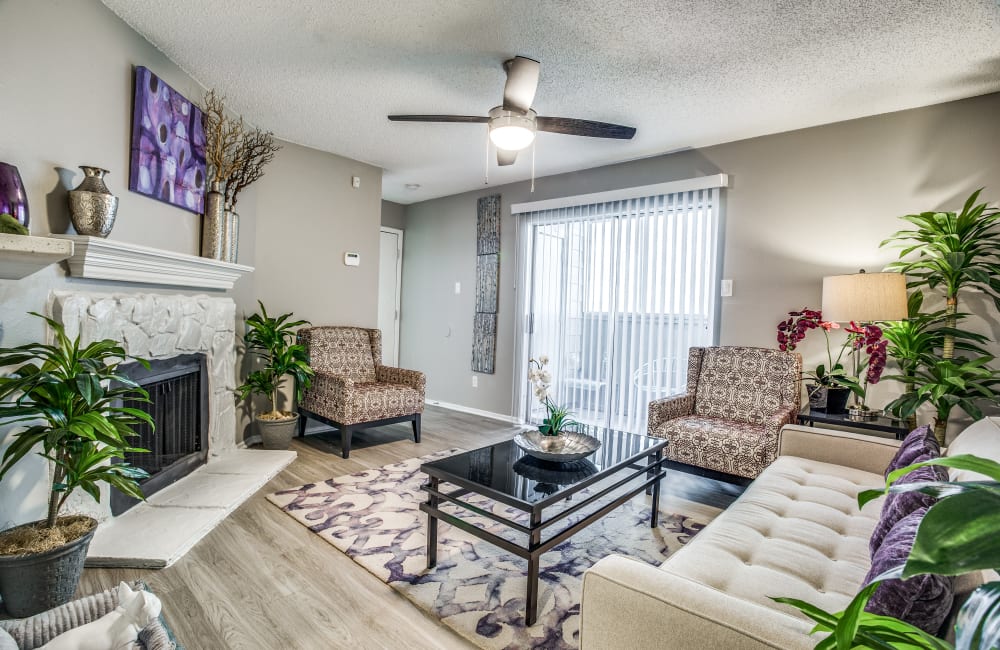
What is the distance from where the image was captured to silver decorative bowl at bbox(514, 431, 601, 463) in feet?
6.95

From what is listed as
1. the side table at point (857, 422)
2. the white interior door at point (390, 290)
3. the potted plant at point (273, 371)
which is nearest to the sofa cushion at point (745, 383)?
the side table at point (857, 422)

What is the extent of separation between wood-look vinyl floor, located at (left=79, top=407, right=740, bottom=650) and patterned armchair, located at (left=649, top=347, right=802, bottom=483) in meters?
1.73

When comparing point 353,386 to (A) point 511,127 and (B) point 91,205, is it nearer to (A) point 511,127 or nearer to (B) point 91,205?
(B) point 91,205

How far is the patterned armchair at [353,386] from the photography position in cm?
360

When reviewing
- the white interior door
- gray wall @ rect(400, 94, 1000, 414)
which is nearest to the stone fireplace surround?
the white interior door

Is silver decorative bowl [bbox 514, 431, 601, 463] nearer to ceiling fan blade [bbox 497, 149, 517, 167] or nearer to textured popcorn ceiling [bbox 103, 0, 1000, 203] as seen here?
ceiling fan blade [bbox 497, 149, 517, 167]

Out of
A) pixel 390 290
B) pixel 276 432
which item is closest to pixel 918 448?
pixel 276 432

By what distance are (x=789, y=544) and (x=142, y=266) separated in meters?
3.03

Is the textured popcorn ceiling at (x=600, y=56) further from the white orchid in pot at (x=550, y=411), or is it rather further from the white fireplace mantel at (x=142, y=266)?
the white orchid in pot at (x=550, y=411)

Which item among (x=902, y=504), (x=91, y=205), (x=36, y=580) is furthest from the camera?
(x=91, y=205)

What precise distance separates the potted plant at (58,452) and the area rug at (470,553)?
0.94 metres

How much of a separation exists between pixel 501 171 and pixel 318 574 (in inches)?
149

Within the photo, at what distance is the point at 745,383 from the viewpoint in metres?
3.23

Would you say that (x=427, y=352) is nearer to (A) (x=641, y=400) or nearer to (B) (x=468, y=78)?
(A) (x=641, y=400)
